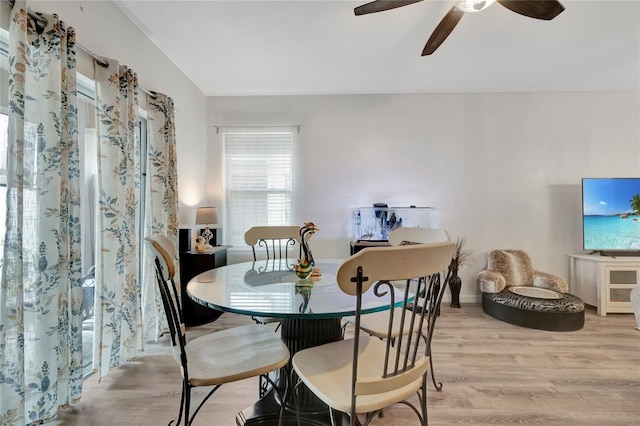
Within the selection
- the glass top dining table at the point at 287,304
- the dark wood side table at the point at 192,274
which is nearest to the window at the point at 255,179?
the dark wood side table at the point at 192,274

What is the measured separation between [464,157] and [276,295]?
131 inches

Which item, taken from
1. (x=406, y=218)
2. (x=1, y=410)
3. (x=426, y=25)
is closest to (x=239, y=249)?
(x=406, y=218)

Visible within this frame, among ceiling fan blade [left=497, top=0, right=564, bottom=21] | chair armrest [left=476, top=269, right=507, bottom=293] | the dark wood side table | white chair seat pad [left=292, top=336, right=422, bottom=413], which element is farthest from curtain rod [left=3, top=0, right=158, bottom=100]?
chair armrest [left=476, top=269, right=507, bottom=293]

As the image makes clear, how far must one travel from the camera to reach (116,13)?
205 cm

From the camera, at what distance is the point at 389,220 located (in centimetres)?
352

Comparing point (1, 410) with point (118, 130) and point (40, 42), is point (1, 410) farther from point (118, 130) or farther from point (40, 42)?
point (40, 42)

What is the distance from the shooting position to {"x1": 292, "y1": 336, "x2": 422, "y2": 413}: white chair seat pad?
939mm

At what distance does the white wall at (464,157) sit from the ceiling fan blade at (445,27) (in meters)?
1.68

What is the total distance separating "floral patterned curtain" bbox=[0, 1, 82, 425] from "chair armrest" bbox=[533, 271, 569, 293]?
168 inches

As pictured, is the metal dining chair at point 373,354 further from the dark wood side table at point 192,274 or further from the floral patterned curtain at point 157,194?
the dark wood side table at point 192,274

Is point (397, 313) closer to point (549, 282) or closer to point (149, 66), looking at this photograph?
point (549, 282)

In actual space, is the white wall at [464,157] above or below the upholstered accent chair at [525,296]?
above

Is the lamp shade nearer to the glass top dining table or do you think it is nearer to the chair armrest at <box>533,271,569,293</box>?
the glass top dining table

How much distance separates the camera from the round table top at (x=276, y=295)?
1057mm
